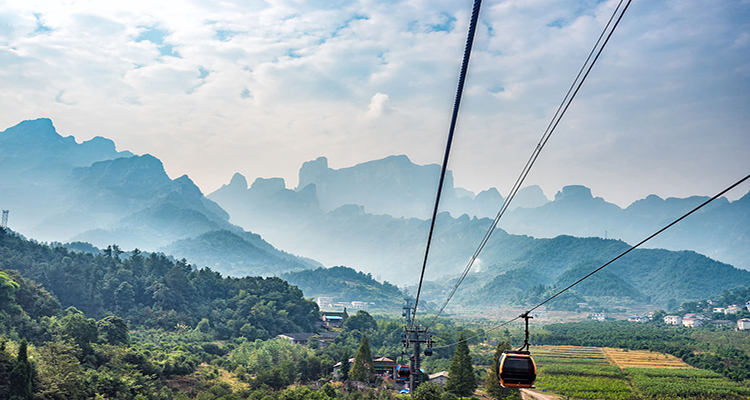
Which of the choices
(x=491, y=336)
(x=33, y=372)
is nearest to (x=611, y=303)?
(x=491, y=336)

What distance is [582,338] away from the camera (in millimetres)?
77188

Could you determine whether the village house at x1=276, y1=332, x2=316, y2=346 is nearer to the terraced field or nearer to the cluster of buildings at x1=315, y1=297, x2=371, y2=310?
the terraced field

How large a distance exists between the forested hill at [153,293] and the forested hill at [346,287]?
8871 cm

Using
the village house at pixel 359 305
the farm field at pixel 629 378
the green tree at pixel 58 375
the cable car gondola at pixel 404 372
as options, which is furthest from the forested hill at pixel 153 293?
the village house at pixel 359 305

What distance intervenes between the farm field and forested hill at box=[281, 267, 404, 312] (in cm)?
9368

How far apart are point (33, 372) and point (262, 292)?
44585 millimetres

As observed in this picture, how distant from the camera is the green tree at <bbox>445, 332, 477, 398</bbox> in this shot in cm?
3728

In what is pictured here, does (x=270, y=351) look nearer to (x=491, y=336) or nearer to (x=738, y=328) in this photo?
(x=491, y=336)

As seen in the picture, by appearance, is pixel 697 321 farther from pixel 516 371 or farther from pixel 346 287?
pixel 516 371

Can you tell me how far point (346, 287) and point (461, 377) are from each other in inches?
5154

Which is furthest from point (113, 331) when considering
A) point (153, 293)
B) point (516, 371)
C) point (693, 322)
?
point (693, 322)

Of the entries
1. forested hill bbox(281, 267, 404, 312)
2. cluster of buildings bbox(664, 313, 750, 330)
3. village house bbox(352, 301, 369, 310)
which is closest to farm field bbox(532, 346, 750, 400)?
cluster of buildings bbox(664, 313, 750, 330)

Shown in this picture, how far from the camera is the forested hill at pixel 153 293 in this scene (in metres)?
50.9

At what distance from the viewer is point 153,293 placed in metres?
55.3
